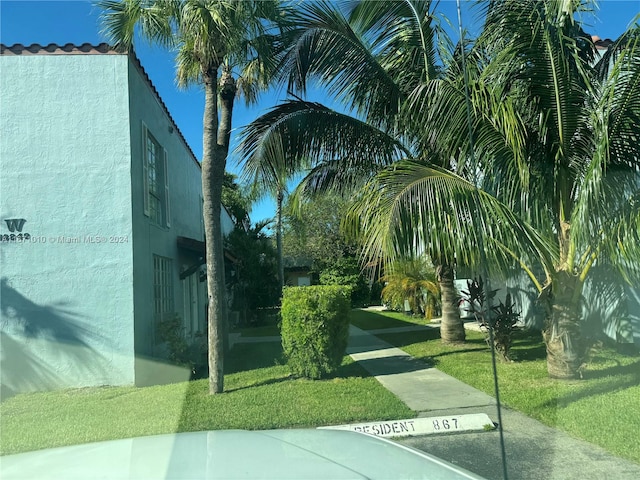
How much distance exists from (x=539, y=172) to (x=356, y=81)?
3.89 m

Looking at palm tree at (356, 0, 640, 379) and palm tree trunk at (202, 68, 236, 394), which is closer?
palm tree at (356, 0, 640, 379)

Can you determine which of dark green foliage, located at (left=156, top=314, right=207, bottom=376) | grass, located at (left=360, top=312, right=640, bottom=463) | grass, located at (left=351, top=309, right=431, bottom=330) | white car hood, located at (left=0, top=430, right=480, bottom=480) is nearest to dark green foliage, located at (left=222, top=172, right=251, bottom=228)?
grass, located at (left=351, top=309, right=431, bottom=330)

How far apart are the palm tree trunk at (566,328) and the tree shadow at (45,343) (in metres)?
7.28

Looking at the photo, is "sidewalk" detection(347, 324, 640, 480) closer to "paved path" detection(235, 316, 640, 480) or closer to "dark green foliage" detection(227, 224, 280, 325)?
"paved path" detection(235, 316, 640, 480)

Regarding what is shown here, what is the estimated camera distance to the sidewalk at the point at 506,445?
513 centimetres

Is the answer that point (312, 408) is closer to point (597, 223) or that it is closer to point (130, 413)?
point (130, 413)

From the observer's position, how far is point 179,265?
47.5 ft

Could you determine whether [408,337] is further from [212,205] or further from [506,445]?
[506,445]

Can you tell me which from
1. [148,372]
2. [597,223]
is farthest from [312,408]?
[597,223]

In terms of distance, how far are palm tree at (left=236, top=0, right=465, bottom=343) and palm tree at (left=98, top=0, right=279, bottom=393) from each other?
2.40 ft

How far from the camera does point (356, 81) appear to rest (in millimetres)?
10555

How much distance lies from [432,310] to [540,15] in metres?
14.6

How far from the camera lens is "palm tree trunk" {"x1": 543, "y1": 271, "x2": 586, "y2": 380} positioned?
27.5ft

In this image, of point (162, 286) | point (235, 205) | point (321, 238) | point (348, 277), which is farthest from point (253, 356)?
point (235, 205)
